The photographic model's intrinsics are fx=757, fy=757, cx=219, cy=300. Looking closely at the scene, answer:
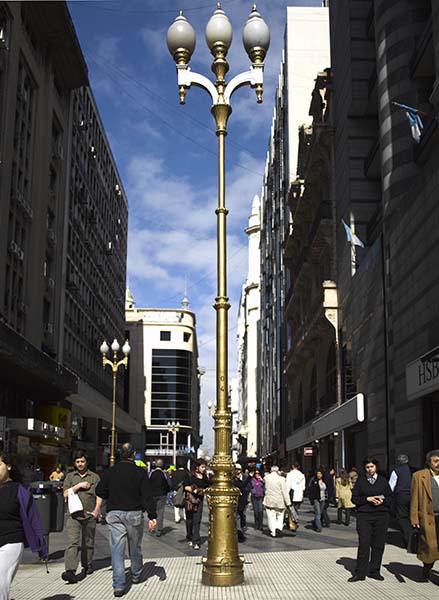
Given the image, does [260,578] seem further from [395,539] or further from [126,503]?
[395,539]

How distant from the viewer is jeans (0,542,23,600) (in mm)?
6270

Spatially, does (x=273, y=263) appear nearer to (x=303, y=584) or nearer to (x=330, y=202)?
(x=330, y=202)

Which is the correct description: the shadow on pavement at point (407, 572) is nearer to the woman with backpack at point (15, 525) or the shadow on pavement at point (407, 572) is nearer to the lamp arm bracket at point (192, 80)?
the woman with backpack at point (15, 525)

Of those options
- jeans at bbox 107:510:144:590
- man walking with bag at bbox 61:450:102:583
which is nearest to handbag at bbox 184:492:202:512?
man walking with bag at bbox 61:450:102:583

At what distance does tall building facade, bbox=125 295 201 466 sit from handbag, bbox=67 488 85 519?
95.0 metres

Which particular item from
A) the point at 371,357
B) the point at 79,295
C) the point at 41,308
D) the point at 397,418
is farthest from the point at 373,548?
the point at 79,295

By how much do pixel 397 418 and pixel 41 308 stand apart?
23.7 meters

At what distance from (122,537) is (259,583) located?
6.42ft

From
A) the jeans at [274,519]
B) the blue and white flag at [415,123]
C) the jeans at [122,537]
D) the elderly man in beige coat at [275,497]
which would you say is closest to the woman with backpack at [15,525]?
the jeans at [122,537]

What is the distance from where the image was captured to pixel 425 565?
9.84m

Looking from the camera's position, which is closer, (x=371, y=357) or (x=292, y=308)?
(x=371, y=357)

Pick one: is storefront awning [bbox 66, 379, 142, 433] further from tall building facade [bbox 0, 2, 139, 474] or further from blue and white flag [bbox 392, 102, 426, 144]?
blue and white flag [bbox 392, 102, 426, 144]

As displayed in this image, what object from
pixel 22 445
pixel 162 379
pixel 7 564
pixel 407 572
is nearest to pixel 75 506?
pixel 7 564

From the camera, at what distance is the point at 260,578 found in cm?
1038
